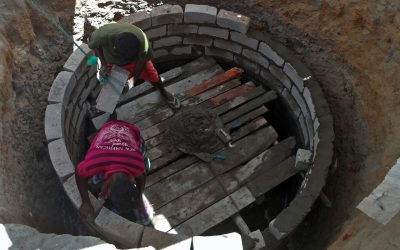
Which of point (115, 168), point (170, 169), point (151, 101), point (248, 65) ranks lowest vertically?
point (170, 169)

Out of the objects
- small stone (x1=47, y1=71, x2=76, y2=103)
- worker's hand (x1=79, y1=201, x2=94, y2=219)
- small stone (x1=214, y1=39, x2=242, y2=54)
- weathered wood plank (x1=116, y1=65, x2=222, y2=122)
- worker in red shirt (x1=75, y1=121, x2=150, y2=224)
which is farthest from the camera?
small stone (x1=214, y1=39, x2=242, y2=54)

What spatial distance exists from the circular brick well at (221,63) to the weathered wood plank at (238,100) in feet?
0.85


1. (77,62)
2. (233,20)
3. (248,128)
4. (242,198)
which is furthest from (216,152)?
→ (77,62)

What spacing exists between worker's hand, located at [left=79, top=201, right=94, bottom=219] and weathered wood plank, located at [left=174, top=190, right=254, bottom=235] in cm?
94

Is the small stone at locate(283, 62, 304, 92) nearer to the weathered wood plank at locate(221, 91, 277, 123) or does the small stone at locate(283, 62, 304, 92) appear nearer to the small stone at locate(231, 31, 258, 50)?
the weathered wood plank at locate(221, 91, 277, 123)

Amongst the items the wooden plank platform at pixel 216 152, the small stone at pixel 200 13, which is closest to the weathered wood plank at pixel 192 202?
the wooden plank platform at pixel 216 152

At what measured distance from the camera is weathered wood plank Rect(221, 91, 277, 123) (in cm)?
484

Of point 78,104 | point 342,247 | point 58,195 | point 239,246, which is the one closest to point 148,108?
point 78,104

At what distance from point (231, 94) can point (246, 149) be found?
778 millimetres

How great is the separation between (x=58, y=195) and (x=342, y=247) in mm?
2800

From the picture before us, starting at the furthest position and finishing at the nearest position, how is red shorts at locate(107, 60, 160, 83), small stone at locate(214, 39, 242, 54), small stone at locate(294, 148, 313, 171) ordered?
small stone at locate(214, 39, 242, 54), small stone at locate(294, 148, 313, 171), red shorts at locate(107, 60, 160, 83)

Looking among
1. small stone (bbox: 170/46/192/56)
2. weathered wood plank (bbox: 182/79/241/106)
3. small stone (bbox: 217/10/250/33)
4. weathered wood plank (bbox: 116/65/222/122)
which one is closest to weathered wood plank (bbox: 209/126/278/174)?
weathered wood plank (bbox: 182/79/241/106)

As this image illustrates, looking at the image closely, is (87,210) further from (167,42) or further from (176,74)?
(167,42)

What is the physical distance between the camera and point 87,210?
11.5ft
